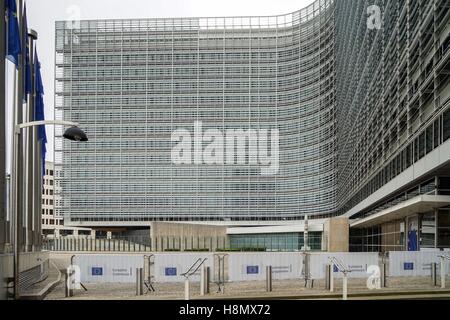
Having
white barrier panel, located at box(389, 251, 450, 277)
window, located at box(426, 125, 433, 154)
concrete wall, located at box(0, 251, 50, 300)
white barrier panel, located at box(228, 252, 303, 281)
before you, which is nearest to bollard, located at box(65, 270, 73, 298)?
concrete wall, located at box(0, 251, 50, 300)

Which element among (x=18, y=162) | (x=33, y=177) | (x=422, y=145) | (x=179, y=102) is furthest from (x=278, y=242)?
(x=179, y=102)

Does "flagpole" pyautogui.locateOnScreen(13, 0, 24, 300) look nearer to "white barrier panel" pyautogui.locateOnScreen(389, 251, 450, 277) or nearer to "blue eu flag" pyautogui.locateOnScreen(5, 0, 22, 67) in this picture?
"blue eu flag" pyautogui.locateOnScreen(5, 0, 22, 67)

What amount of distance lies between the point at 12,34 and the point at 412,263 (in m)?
12.9

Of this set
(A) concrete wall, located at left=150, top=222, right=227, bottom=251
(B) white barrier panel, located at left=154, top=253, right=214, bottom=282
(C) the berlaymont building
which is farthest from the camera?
(A) concrete wall, located at left=150, top=222, right=227, bottom=251

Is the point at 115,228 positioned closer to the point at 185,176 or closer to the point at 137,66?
the point at 185,176

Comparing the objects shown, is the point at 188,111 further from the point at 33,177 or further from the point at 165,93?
the point at 33,177

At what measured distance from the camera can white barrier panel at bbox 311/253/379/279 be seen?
53.6 feet

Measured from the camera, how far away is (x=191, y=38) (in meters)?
8.20

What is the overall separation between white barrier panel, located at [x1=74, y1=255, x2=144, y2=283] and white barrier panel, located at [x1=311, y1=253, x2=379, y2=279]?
16.9 feet

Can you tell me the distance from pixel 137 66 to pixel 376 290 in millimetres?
5045

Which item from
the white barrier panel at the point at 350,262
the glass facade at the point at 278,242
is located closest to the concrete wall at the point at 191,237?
the glass facade at the point at 278,242

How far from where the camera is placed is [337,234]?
63000 millimetres

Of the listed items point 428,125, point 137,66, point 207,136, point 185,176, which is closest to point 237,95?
point 185,176

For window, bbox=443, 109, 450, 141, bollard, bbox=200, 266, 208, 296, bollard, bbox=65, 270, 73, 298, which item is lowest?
bollard, bbox=200, 266, 208, 296
